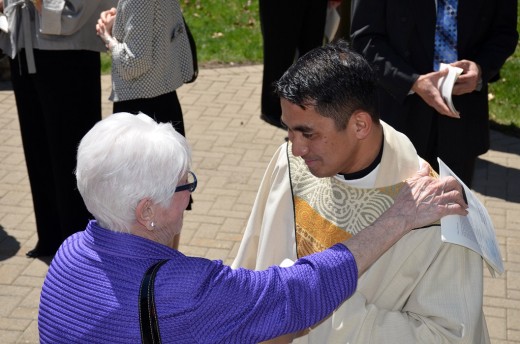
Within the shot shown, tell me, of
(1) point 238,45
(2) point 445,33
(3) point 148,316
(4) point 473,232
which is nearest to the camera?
(3) point 148,316

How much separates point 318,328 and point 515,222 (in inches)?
153

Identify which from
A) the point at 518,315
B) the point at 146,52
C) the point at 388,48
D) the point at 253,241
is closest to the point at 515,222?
the point at 518,315

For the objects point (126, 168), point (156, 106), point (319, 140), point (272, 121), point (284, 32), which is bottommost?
point (272, 121)

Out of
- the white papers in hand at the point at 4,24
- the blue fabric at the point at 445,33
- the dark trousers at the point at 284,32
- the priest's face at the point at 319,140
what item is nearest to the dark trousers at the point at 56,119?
the white papers in hand at the point at 4,24

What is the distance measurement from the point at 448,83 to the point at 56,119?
2.31m

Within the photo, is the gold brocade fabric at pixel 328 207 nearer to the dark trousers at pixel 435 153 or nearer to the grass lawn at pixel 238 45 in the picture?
the dark trousers at pixel 435 153

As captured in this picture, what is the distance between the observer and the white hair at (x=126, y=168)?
8.01 feet

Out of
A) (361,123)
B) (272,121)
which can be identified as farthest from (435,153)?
(272,121)

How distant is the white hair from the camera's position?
244 cm

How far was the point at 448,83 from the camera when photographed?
4.12 metres

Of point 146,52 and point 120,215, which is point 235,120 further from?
point 120,215

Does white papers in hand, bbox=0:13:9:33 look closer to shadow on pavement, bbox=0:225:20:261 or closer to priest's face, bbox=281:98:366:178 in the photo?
shadow on pavement, bbox=0:225:20:261

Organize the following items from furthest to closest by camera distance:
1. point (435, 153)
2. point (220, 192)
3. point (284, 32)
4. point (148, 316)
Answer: point (284, 32), point (220, 192), point (435, 153), point (148, 316)

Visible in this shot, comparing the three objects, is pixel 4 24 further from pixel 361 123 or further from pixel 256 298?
pixel 256 298
